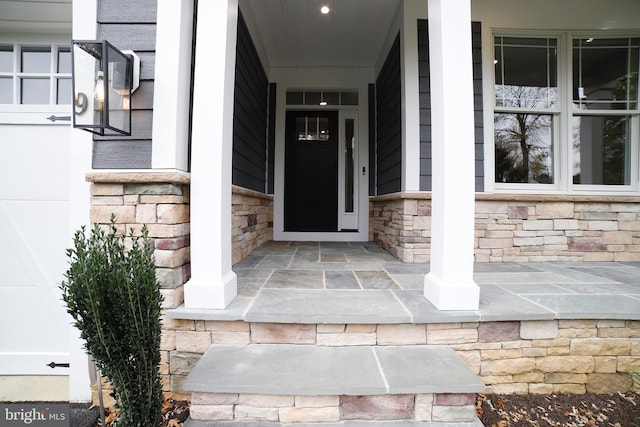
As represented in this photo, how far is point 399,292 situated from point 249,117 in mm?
2402

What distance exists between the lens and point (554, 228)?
2.96 meters

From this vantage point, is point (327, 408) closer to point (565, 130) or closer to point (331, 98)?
point (565, 130)

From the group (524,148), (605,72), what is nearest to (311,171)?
(524,148)

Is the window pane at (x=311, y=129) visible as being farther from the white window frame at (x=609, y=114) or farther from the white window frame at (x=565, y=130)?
the white window frame at (x=609, y=114)

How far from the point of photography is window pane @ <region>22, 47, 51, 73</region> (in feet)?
6.95

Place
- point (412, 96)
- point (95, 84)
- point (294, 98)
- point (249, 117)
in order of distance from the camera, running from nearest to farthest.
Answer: point (95, 84) < point (412, 96) < point (249, 117) < point (294, 98)

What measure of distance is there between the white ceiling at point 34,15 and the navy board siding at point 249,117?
3.99 feet

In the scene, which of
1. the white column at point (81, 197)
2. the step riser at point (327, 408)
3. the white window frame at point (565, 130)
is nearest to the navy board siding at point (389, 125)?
the white window frame at point (565, 130)

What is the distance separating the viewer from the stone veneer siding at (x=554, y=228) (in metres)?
2.92

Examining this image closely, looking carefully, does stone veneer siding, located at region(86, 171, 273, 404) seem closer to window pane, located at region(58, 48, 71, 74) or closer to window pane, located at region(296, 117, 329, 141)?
window pane, located at region(58, 48, 71, 74)

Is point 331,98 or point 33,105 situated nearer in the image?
point 33,105

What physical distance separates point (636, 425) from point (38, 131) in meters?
3.95

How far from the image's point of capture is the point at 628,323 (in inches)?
66.7

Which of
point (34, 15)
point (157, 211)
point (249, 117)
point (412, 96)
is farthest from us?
point (249, 117)
